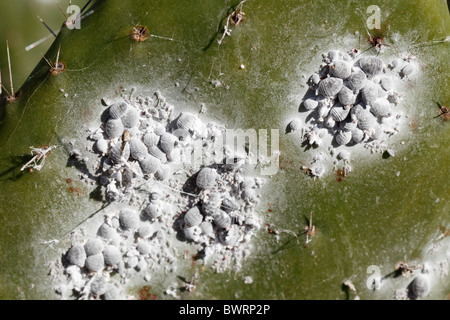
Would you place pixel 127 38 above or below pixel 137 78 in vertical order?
above

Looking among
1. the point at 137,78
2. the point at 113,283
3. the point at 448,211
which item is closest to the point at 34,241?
the point at 113,283

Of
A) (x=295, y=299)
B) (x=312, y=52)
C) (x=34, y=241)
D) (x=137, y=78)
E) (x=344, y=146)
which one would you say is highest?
(x=312, y=52)

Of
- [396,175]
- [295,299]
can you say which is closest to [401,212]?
[396,175]

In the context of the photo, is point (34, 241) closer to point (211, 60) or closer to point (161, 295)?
point (161, 295)

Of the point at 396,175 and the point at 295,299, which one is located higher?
the point at 396,175

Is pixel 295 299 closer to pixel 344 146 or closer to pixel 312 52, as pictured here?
pixel 344 146

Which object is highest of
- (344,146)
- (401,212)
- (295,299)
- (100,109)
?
(100,109)
